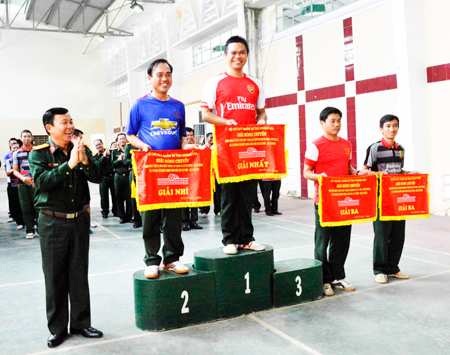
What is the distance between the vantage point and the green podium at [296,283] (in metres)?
3.86

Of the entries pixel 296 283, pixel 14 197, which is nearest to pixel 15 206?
pixel 14 197

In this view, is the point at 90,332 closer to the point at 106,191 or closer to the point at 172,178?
the point at 172,178

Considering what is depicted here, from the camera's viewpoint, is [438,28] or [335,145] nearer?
[335,145]

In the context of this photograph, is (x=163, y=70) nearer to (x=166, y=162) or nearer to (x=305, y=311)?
(x=166, y=162)

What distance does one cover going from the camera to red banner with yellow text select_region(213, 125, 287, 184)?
12.0 feet

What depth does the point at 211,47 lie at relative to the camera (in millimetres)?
15531

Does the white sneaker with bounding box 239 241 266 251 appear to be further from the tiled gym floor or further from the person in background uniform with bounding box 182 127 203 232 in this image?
the person in background uniform with bounding box 182 127 203 232

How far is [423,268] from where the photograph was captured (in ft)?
16.3

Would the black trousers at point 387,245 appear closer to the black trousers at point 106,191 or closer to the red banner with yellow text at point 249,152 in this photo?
the red banner with yellow text at point 249,152

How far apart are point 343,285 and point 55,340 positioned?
2.62 meters

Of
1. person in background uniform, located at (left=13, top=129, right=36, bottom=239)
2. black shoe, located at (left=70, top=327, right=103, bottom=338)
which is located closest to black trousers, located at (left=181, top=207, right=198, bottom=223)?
person in background uniform, located at (left=13, top=129, right=36, bottom=239)

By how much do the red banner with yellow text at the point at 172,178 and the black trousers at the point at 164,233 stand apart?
0.14 m

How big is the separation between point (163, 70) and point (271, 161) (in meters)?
1.20

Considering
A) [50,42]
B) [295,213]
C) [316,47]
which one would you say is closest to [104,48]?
[50,42]
